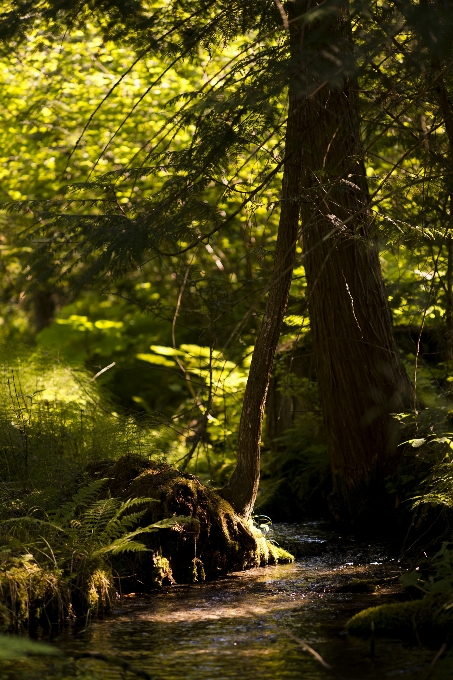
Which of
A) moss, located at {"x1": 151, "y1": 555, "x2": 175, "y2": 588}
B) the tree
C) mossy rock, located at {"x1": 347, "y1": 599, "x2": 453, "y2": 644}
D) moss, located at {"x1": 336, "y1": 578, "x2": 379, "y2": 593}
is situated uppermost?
the tree

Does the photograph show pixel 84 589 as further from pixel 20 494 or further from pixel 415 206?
pixel 415 206

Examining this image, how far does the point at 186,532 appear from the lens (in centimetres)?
563

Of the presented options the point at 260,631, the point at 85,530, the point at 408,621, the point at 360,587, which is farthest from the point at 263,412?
the point at 408,621

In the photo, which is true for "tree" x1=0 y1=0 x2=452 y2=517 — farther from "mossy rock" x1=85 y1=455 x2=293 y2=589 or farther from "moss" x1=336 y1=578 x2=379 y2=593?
"moss" x1=336 y1=578 x2=379 y2=593

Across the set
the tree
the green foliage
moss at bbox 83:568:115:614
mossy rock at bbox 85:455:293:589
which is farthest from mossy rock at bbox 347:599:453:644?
the tree

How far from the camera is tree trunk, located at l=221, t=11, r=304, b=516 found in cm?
578

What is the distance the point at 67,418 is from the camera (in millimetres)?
7859

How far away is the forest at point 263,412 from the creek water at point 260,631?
0.8 inches

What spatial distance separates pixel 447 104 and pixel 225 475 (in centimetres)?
585

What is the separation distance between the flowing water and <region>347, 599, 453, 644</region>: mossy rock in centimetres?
9

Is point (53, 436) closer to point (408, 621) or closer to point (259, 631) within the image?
point (259, 631)

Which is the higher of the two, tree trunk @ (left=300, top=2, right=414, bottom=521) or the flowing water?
tree trunk @ (left=300, top=2, right=414, bottom=521)

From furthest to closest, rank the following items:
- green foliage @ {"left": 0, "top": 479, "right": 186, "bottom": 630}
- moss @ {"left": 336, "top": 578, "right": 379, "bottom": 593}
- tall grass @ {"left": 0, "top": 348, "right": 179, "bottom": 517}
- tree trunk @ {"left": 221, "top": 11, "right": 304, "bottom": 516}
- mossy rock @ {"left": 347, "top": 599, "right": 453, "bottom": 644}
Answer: tall grass @ {"left": 0, "top": 348, "right": 179, "bottom": 517} < tree trunk @ {"left": 221, "top": 11, "right": 304, "bottom": 516} < moss @ {"left": 336, "top": 578, "right": 379, "bottom": 593} < green foliage @ {"left": 0, "top": 479, "right": 186, "bottom": 630} < mossy rock @ {"left": 347, "top": 599, "right": 453, "bottom": 644}

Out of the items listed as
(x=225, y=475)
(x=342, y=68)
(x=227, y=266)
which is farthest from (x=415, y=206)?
(x=227, y=266)
